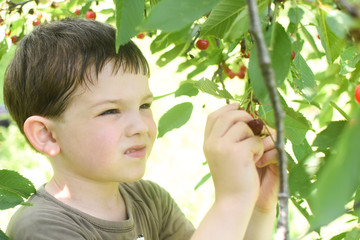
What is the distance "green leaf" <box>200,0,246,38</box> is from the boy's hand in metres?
0.16

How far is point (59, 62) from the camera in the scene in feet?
4.57

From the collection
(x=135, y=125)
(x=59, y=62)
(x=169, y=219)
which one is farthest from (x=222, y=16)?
(x=169, y=219)

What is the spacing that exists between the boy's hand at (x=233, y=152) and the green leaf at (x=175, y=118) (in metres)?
0.38

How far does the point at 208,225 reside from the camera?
46.2 inches

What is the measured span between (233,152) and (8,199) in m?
0.50

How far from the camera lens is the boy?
1330 millimetres

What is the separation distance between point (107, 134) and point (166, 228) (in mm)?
532

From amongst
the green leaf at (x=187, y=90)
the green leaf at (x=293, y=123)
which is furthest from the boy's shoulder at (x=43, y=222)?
the green leaf at (x=293, y=123)

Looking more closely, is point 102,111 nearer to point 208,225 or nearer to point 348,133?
point 208,225

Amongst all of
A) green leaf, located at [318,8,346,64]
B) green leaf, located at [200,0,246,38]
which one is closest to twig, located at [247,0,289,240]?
green leaf, located at [200,0,246,38]

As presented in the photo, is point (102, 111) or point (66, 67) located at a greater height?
point (66, 67)

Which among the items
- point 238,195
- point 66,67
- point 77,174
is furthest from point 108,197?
point 238,195

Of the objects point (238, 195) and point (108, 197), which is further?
point (108, 197)

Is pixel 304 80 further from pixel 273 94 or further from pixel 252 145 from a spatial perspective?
pixel 273 94
